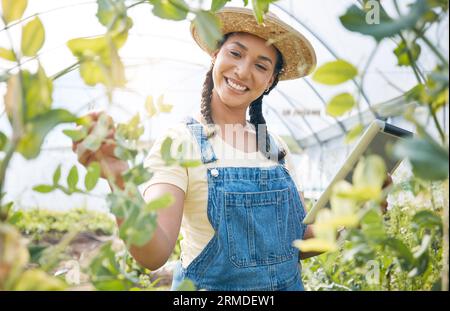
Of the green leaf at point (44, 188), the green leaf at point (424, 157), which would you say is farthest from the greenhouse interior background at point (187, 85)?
the green leaf at point (424, 157)

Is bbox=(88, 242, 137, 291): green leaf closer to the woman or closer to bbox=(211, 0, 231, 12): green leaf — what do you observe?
bbox=(211, 0, 231, 12): green leaf

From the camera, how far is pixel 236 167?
1.14 m

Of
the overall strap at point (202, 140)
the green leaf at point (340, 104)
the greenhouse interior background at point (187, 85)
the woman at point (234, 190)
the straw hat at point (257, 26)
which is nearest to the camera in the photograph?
the green leaf at point (340, 104)

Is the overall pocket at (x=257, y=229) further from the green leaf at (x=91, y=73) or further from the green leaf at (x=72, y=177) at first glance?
the green leaf at (x=91, y=73)

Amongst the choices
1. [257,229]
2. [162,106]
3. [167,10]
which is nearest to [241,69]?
[257,229]

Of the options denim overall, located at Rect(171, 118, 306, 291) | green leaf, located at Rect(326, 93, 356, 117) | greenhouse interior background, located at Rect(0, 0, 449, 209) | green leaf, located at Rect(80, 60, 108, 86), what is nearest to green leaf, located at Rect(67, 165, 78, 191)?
green leaf, located at Rect(80, 60, 108, 86)

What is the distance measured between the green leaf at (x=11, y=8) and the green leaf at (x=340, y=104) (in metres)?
0.24

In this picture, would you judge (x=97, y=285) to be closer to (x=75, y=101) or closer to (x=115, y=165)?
(x=115, y=165)

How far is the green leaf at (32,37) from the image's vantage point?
333mm

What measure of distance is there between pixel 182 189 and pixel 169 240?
0.48ft

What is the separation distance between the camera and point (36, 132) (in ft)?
0.93

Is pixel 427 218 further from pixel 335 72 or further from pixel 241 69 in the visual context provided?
pixel 241 69

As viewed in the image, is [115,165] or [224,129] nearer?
[115,165]
